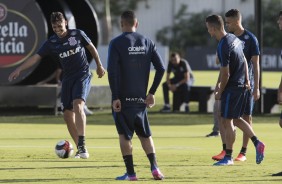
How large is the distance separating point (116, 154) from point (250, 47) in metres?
2.64

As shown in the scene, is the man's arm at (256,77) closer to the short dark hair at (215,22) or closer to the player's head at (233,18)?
the player's head at (233,18)

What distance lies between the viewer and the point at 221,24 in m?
13.9

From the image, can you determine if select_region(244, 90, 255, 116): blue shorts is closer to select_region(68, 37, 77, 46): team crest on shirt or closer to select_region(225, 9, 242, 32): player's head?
select_region(225, 9, 242, 32): player's head

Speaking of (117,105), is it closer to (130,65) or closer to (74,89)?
(130,65)

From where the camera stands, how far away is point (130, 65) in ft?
39.0

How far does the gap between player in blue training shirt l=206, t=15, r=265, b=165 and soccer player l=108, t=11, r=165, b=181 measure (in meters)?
1.81

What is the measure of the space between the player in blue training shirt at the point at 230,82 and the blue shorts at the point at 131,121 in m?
1.98

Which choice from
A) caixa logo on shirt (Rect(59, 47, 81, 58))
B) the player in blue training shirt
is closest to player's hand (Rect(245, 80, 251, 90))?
the player in blue training shirt

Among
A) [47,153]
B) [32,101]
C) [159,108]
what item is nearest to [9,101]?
[32,101]

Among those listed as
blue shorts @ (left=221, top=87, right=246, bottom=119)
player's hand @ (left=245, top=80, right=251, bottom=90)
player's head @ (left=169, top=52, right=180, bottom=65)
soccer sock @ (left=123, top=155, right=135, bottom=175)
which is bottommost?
player's head @ (left=169, top=52, right=180, bottom=65)

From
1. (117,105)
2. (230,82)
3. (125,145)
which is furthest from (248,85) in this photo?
(117,105)

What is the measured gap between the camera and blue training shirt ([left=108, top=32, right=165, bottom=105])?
1184 centimetres

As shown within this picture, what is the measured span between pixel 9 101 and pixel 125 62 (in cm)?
1590

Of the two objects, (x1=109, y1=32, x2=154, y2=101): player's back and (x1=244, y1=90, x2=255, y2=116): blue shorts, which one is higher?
(x1=109, y1=32, x2=154, y2=101): player's back
